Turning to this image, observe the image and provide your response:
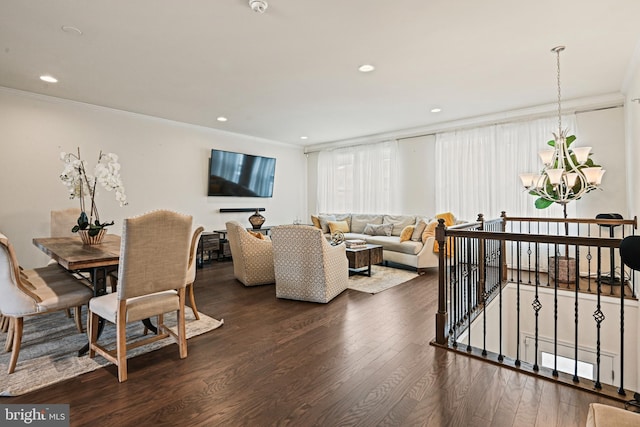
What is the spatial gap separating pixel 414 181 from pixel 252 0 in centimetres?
512

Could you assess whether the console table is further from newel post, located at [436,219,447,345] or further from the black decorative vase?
newel post, located at [436,219,447,345]

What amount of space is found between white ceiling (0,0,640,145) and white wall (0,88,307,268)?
13.1 inches

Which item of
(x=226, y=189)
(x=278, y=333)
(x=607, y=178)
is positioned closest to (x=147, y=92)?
(x=226, y=189)

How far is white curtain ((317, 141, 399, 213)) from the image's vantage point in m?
7.20

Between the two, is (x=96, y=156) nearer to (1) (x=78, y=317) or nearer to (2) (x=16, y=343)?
(1) (x=78, y=317)

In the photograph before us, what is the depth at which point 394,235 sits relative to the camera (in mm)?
6590

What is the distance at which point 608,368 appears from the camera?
13.7 ft

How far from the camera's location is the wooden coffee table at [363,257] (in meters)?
4.89

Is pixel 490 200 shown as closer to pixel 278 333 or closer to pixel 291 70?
pixel 291 70

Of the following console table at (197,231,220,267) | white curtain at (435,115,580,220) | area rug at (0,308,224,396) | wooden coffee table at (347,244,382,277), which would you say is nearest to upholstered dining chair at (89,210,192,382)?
area rug at (0,308,224,396)

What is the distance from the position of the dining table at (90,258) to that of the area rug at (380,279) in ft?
8.61

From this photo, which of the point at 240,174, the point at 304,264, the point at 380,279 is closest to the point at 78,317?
the point at 304,264

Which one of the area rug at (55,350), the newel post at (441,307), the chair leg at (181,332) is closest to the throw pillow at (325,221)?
the area rug at (55,350)

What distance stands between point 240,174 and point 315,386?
5.59 meters
